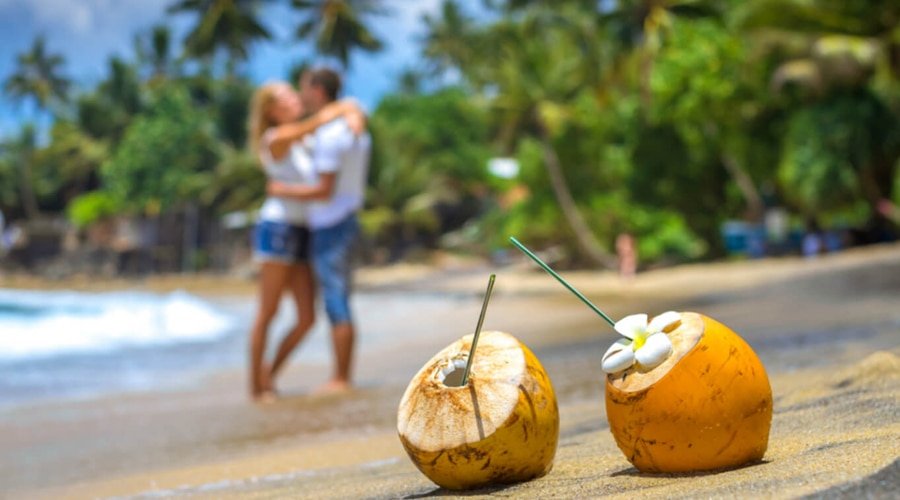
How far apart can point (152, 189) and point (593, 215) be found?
22.9m

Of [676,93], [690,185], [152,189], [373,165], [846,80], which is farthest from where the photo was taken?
[152,189]

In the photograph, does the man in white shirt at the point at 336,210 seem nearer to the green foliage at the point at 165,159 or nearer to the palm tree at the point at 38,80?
the green foliage at the point at 165,159

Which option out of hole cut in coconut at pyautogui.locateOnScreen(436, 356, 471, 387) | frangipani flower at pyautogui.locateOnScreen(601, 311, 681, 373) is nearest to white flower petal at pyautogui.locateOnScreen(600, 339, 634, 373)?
frangipani flower at pyautogui.locateOnScreen(601, 311, 681, 373)

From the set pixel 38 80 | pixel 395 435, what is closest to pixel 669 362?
pixel 395 435

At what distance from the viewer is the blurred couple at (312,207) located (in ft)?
16.4

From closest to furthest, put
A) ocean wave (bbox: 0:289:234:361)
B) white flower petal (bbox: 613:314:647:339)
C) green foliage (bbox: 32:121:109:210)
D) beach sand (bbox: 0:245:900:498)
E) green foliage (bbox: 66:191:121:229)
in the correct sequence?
beach sand (bbox: 0:245:900:498)
white flower petal (bbox: 613:314:647:339)
ocean wave (bbox: 0:289:234:361)
green foliage (bbox: 66:191:121:229)
green foliage (bbox: 32:121:109:210)

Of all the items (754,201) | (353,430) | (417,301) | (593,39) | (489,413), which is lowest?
(417,301)

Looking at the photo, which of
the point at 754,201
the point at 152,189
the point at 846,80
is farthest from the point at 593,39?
the point at 152,189

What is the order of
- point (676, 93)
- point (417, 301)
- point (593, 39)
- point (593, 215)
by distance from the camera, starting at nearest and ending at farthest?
point (417, 301), point (676, 93), point (593, 215), point (593, 39)

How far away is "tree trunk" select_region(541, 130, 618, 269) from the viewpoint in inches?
1073

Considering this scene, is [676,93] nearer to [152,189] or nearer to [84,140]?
[152,189]

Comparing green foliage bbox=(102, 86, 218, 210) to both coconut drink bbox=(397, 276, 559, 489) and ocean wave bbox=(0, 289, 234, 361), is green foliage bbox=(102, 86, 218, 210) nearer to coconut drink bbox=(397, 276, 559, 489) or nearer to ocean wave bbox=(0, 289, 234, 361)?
ocean wave bbox=(0, 289, 234, 361)

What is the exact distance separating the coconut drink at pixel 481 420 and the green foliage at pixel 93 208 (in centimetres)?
4567

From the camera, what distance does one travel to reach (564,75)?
27.9 meters
